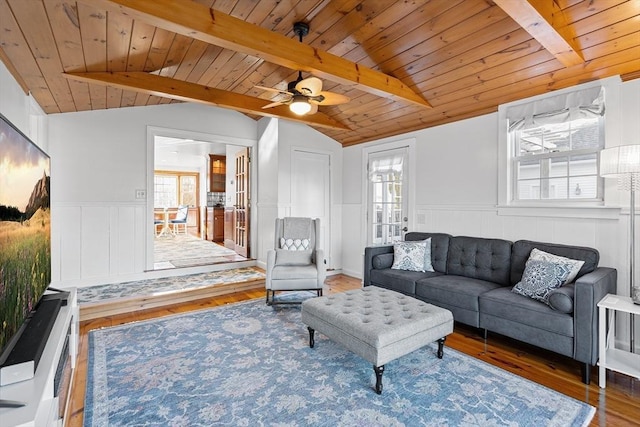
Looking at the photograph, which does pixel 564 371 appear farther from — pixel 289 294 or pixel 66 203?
pixel 66 203

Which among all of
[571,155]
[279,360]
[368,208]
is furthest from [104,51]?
[571,155]

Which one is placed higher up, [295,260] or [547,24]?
[547,24]

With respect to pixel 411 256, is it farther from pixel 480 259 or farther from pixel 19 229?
pixel 19 229

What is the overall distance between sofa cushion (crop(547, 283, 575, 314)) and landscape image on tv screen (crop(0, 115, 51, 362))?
3136mm

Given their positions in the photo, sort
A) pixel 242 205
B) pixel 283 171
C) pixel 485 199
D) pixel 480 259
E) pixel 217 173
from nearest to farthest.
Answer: pixel 480 259 → pixel 485 199 → pixel 283 171 → pixel 242 205 → pixel 217 173

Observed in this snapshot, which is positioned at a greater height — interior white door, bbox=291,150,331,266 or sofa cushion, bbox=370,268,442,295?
interior white door, bbox=291,150,331,266

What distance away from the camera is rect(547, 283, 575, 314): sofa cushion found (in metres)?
2.29

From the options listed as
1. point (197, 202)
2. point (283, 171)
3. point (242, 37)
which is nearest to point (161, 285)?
point (283, 171)

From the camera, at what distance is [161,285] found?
423cm

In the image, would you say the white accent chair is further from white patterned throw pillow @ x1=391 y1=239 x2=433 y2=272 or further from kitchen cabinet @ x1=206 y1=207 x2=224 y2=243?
kitchen cabinet @ x1=206 y1=207 x2=224 y2=243

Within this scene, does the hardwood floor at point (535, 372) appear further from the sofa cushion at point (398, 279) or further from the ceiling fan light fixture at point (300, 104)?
the ceiling fan light fixture at point (300, 104)

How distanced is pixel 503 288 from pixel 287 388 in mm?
2111

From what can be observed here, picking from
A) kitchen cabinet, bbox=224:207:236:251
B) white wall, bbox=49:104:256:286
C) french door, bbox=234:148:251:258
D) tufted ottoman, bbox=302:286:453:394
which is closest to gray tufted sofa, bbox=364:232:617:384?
tufted ottoman, bbox=302:286:453:394

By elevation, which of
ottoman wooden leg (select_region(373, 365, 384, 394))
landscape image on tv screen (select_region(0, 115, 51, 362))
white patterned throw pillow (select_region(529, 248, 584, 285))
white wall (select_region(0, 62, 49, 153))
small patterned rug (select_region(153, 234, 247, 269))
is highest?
white wall (select_region(0, 62, 49, 153))
